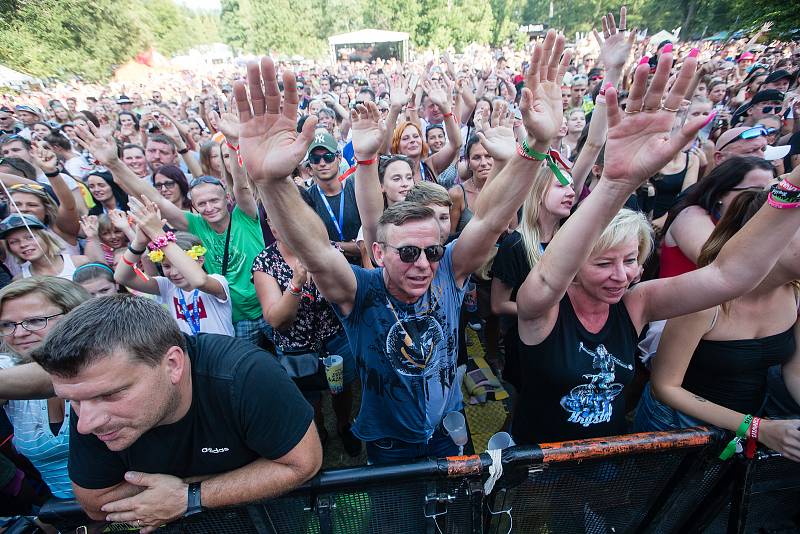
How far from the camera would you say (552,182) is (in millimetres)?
3027

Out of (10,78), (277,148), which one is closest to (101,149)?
(277,148)

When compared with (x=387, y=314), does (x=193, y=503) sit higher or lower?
lower

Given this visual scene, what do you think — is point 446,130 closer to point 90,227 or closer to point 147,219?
point 147,219

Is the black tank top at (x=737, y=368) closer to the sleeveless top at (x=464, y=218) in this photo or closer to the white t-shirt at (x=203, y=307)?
the sleeveless top at (x=464, y=218)

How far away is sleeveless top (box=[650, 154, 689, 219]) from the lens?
14.4 feet

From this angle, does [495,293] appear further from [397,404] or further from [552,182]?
[397,404]

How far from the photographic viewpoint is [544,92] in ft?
6.61

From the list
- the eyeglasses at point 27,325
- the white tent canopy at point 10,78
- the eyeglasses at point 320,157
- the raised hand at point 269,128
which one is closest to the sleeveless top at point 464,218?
the eyeglasses at point 320,157

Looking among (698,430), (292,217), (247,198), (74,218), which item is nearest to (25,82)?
(74,218)

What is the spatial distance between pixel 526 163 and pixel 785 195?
3.30 ft

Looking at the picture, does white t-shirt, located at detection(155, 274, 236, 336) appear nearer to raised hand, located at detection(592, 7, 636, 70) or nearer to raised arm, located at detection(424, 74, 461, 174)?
raised arm, located at detection(424, 74, 461, 174)

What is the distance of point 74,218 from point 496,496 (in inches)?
200

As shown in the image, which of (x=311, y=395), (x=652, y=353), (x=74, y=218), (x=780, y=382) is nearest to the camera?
(x=780, y=382)

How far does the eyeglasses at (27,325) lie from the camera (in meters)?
2.02
